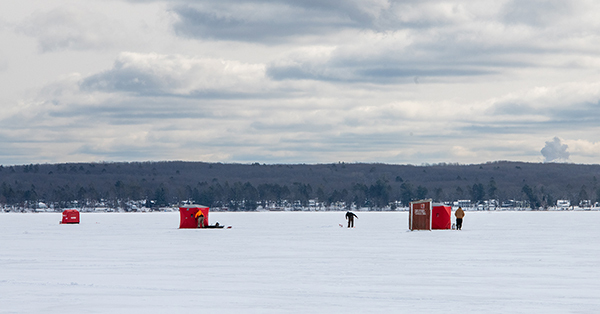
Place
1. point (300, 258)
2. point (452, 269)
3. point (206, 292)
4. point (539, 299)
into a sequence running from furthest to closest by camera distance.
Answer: point (300, 258) < point (452, 269) < point (206, 292) < point (539, 299)

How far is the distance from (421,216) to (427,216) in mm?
479

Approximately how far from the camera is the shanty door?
51031 mm

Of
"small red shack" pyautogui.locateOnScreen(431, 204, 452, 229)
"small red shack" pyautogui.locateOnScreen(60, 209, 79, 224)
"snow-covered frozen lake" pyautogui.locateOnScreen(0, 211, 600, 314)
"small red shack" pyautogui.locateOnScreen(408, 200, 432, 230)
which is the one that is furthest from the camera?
"small red shack" pyautogui.locateOnScreen(60, 209, 79, 224)

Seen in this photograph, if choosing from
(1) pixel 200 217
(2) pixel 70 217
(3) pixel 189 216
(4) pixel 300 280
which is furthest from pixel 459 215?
(2) pixel 70 217

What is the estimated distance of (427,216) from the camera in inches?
2013

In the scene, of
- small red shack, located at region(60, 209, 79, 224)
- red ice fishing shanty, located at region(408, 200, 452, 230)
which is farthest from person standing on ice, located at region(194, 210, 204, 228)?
small red shack, located at region(60, 209, 79, 224)

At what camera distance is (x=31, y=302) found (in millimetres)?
16156

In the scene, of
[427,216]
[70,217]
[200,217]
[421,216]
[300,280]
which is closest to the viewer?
[300,280]

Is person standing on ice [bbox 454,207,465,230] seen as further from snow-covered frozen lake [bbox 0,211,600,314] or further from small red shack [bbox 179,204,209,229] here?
snow-covered frozen lake [bbox 0,211,600,314]

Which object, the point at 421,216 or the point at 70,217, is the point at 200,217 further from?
the point at 70,217

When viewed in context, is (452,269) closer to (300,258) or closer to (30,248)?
(300,258)

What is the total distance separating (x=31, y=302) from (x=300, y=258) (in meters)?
12.1

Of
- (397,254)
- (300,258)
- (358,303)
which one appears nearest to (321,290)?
(358,303)

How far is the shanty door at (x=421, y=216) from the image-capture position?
51.0m
